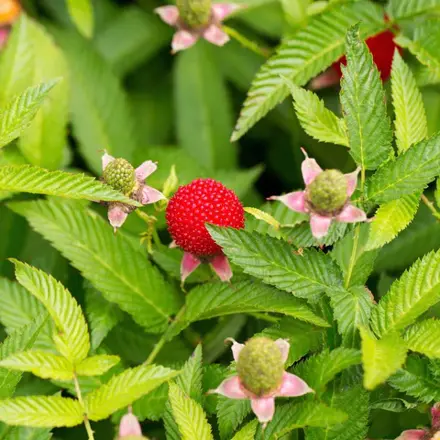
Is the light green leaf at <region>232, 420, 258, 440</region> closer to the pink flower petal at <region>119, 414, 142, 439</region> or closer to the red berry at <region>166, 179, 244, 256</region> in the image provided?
the pink flower petal at <region>119, 414, 142, 439</region>

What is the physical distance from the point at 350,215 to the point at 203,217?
19cm

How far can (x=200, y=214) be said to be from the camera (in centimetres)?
96

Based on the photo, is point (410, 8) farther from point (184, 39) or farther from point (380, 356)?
point (380, 356)

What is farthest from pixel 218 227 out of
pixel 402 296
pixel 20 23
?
pixel 20 23

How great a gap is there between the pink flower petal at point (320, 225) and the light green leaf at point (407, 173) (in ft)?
0.20

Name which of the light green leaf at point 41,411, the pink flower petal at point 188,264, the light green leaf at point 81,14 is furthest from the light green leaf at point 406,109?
the light green leaf at point 81,14

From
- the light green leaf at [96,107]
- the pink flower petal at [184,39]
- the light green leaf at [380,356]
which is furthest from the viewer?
the light green leaf at [96,107]

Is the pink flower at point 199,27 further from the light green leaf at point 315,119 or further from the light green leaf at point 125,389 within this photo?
the light green leaf at point 125,389

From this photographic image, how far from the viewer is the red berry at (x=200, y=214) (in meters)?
0.96

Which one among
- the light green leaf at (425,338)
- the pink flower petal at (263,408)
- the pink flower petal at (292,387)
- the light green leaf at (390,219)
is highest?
the light green leaf at (390,219)

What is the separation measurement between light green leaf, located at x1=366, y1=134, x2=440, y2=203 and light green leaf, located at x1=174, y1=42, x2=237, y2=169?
25.5 inches

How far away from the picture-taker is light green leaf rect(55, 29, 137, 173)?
4.53 ft

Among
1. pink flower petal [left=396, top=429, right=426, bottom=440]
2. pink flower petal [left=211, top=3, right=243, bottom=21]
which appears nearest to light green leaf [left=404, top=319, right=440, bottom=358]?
pink flower petal [left=396, top=429, right=426, bottom=440]

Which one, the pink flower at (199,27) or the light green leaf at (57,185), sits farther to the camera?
the pink flower at (199,27)
